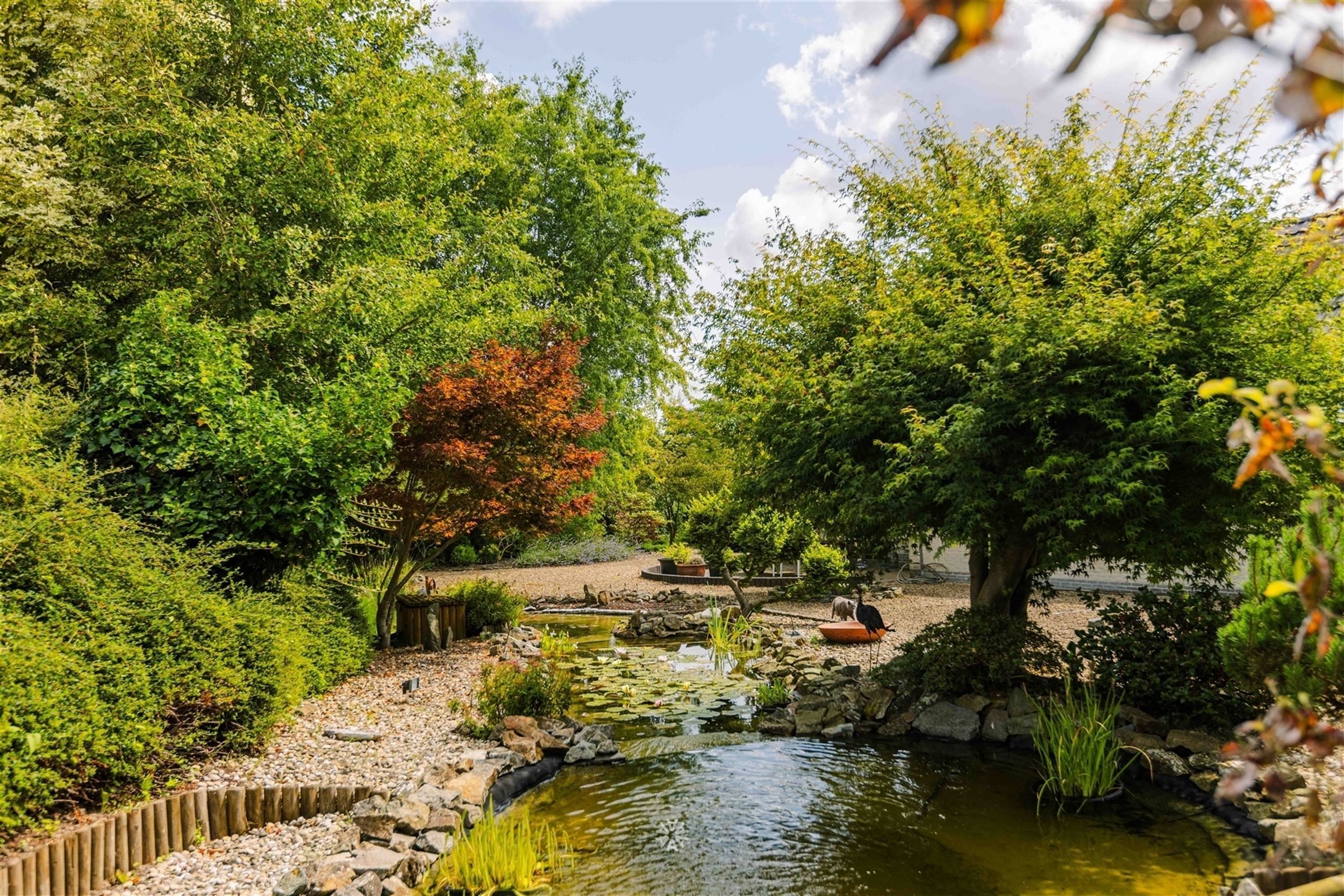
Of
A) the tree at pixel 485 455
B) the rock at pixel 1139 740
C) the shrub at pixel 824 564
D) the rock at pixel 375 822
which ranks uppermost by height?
the tree at pixel 485 455

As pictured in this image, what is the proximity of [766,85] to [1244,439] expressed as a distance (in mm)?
2485

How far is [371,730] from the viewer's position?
6559 mm

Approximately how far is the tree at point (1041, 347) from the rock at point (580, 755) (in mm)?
3459

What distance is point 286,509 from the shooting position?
7.08 meters

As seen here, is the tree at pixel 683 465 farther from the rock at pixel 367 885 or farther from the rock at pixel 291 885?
the rock at pixel 291 885

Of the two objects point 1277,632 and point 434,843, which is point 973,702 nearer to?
point 1277,632

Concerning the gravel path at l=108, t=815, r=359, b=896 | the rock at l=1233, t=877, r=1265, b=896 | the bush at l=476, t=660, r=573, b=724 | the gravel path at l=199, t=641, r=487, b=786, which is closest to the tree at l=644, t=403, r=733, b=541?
the bush at l=476, t=660, r=573, b=724

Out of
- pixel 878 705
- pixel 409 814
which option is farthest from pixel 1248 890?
pixel 409 814

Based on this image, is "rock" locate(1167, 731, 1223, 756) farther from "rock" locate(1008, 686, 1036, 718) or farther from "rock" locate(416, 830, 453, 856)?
"rock" locate(416, 830, 453, 856)

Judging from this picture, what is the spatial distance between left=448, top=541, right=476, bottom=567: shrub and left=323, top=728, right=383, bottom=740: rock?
1692 centimetres

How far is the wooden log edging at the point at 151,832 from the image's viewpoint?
3.81 meters

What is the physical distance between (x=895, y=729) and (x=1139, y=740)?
2099mm

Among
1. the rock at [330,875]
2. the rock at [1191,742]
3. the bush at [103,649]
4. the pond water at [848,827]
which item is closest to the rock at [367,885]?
the rock at [330,875]

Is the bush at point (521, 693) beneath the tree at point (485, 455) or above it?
beneath
